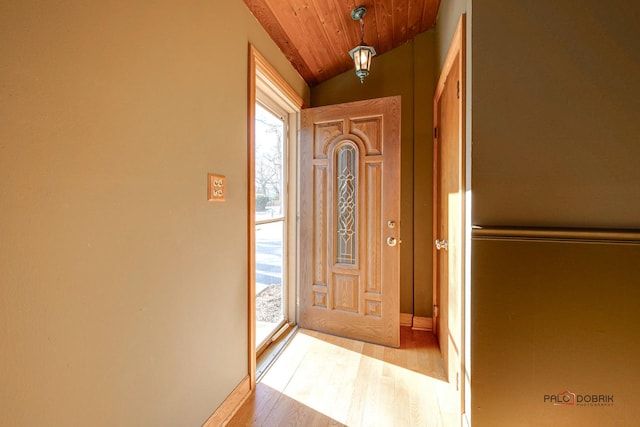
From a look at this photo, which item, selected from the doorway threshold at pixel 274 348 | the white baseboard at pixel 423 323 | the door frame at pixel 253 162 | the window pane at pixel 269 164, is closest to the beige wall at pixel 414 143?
the white baseboard at pixel 423 323

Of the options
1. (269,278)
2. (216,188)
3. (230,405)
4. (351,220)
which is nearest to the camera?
(216,188)

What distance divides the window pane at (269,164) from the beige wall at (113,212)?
64 centimetres

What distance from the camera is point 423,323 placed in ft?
8.32

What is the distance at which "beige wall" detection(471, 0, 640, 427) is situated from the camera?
1119 mm

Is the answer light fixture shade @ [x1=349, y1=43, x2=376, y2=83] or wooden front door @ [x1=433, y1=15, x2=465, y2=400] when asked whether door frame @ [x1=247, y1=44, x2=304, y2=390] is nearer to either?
light fixture shade @ [x1=349, y1=43, x2=376, y2=83]

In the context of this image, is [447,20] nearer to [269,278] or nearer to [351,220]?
[351,220]

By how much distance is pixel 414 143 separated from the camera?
2547 millimetres

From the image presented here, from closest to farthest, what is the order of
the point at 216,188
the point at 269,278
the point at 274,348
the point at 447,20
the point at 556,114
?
1. the point at 556,114
2. the point at 216,188
3. the point at 447,20
4. the point at 274,348
5. the point at 269,278

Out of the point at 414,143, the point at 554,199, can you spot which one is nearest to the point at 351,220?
the point at 414,143

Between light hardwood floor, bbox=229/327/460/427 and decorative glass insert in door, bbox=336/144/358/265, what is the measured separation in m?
0.75

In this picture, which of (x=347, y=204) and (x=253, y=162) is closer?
(x=253, y=162)

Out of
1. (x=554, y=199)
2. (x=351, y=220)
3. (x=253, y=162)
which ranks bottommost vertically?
(x=351, y=220)

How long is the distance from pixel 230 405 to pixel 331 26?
257cm

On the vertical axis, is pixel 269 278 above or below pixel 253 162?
below
